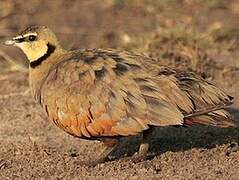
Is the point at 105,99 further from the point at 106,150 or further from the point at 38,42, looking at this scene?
the point at 38,42

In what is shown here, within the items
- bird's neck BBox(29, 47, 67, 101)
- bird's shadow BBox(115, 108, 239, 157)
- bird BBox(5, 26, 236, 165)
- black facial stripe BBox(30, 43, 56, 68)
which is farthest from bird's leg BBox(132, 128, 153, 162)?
black facial stripe BBox(30, 43, 56, 68)

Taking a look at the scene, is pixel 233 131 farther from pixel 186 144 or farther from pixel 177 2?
pixel 177 2

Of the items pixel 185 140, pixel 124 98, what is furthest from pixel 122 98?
pixel 185 140

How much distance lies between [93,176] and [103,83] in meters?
0.75

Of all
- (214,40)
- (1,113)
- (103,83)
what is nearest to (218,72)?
(214,40)

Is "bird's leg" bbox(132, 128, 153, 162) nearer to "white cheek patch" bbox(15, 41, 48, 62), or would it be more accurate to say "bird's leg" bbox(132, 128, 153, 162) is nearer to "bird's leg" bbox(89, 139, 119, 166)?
"bird's leg" bbox(89, 139, 119, 166)

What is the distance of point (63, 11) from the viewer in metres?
12.2

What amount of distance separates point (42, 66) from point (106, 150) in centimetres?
98

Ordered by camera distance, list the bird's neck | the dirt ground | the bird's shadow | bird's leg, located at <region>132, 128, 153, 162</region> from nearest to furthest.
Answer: the dirt ground < bird's leg, located at <region>132, 128, 153, 162</region> < the bird's neck < the bird's shadow

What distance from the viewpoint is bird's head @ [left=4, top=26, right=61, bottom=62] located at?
256 inches

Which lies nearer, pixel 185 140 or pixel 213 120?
pixel 213 120

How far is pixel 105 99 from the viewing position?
568 centimetres

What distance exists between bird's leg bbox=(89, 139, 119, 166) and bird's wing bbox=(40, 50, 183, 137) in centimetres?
20

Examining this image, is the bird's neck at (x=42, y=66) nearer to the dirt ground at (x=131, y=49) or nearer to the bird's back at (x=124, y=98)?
the bird's back at (x=124, y=98)
